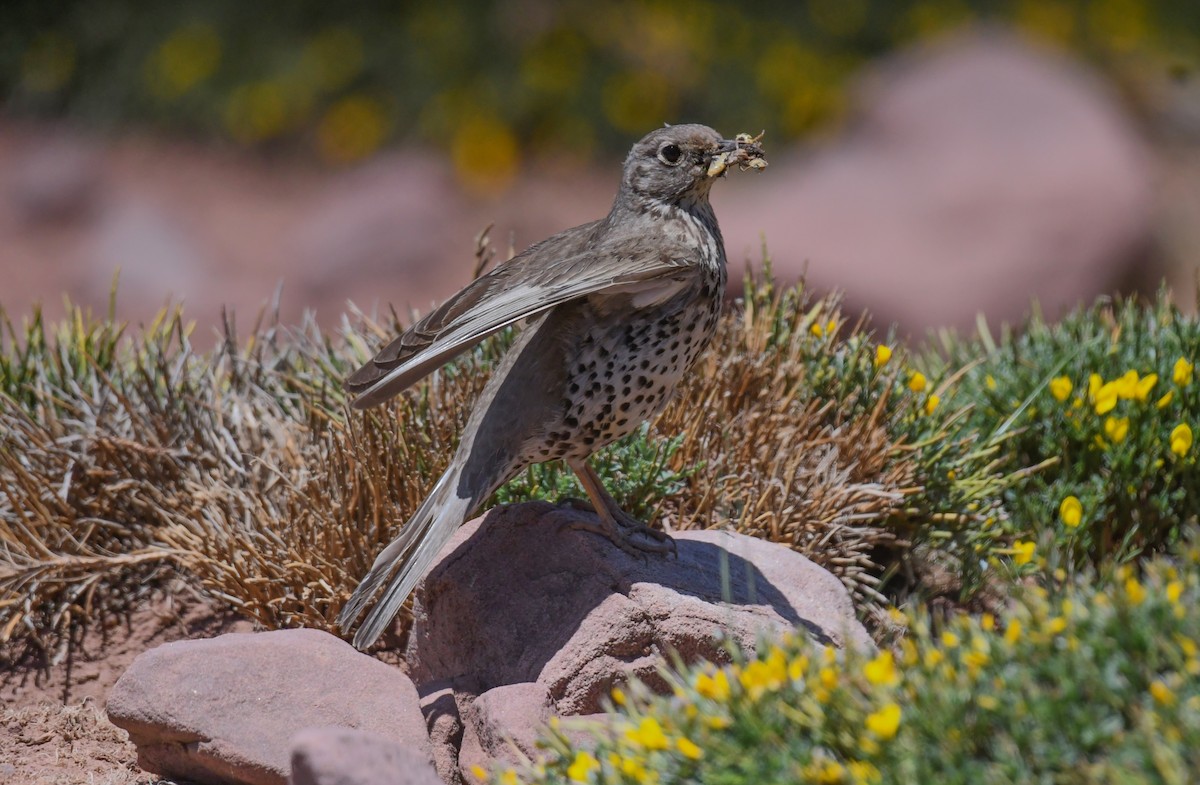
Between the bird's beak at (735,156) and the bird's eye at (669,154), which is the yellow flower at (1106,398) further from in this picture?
the bird's eye at (669,154)

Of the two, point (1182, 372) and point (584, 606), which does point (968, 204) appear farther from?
point (584, 606)

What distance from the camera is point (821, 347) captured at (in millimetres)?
5266

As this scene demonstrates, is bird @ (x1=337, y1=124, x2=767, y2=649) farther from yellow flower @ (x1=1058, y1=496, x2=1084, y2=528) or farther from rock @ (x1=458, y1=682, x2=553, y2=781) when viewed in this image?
yellow flower @ (x1=1058, y1=496, x2=1084, y2=528)

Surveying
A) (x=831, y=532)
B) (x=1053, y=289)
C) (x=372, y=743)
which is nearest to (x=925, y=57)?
(x=1053, y=289)

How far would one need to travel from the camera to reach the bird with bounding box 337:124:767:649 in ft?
13.4

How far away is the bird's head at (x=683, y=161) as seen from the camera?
4445mm

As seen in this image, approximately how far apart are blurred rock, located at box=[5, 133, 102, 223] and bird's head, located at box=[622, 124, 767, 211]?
1066 cm

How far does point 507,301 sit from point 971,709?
2006 mm

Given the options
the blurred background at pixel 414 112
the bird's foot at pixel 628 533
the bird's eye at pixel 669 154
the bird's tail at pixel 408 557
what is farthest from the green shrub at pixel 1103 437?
the blurred background at pixel 414 112

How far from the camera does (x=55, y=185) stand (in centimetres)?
1367

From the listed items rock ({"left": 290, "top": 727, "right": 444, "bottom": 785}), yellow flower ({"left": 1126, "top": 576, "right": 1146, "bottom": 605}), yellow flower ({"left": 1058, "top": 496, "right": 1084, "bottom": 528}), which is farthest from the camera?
yellow flower ({"left": 1058, "top": 496, "right": 1084, "bottom": 528})

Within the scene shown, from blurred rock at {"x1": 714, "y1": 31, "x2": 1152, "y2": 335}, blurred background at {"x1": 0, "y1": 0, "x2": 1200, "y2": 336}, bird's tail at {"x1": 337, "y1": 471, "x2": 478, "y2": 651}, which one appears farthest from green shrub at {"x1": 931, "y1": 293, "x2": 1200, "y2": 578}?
blurred background at {"x1": 0, "y1": 0, "x2": 1200, "y2": 336}

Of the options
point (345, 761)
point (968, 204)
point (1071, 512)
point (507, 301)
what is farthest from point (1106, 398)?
point (968, 204)

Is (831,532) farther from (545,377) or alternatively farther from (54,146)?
(54,146)
